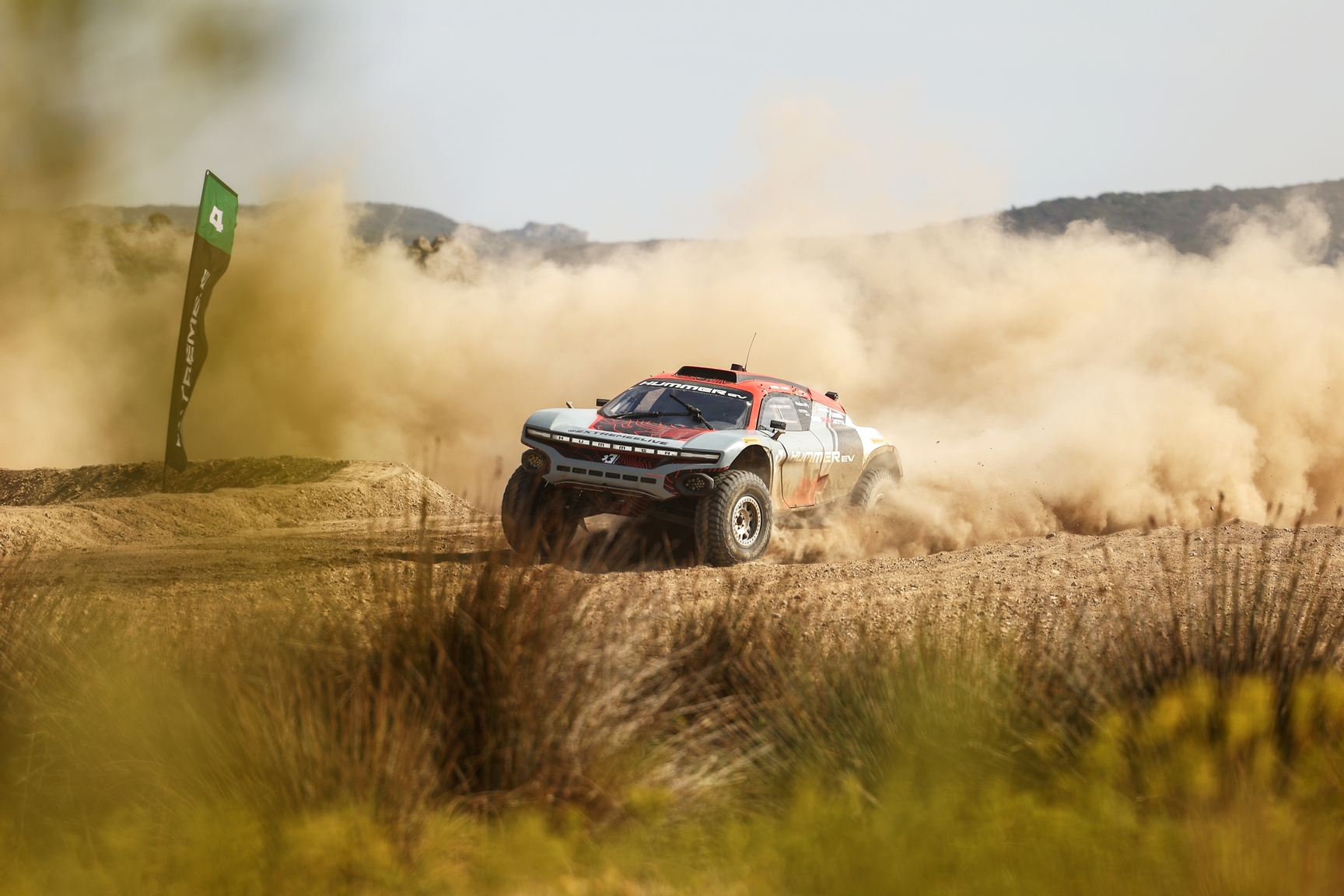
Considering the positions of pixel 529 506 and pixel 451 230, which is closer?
pixel 529 506

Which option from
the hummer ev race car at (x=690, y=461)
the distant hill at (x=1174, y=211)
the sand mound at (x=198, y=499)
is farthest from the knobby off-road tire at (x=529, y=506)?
the distant hill at (x=1174, y=211)

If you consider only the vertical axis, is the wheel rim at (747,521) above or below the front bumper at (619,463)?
below

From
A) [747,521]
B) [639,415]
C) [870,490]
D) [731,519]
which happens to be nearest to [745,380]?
[639,415]

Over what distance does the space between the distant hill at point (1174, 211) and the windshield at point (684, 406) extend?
229 ft

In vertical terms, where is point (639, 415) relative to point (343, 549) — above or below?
above

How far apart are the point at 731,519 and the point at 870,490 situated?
115 inches

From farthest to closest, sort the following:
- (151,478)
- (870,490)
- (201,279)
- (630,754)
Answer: (151,478)
(201,279)
(870,490)
(630,754)

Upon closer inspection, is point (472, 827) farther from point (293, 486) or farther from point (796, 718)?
point (293, 486)

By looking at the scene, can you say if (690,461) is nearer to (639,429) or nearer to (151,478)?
(639,429)

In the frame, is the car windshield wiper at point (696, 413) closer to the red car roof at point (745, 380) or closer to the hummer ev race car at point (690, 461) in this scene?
the hummer ev race car at point (690, 461)

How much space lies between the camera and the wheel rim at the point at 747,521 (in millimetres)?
8883

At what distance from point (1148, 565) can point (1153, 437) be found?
929 cm

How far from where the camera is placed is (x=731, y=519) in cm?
875

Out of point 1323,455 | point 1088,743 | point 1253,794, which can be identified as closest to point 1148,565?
point 1088,743
